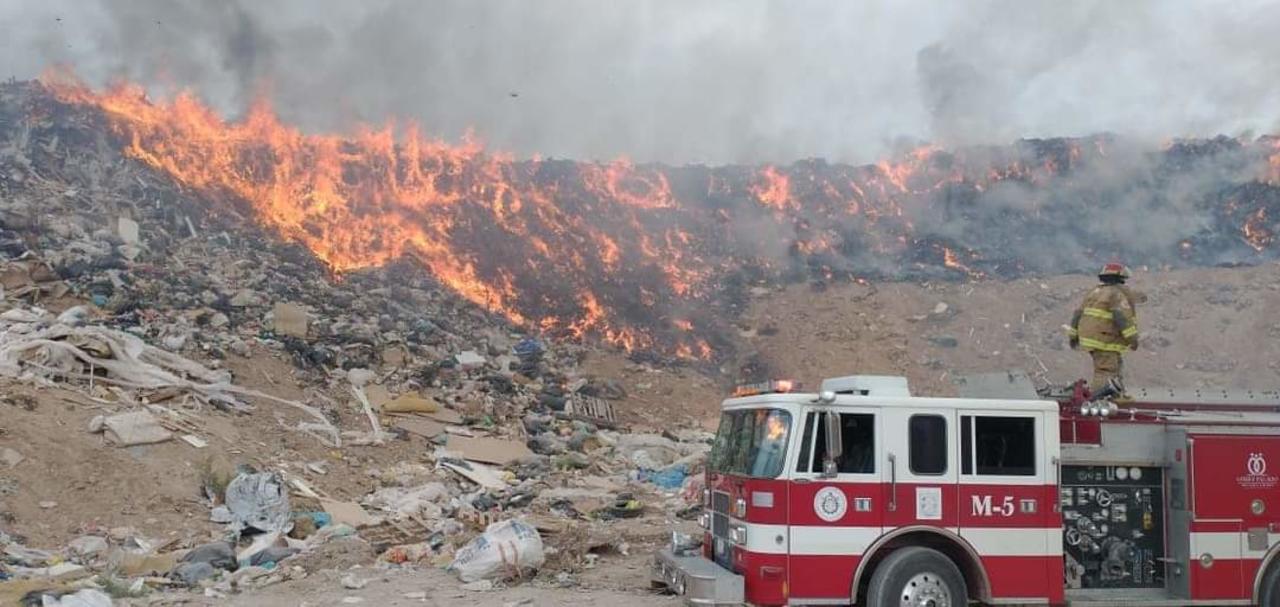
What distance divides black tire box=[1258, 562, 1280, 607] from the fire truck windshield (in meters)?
3.95

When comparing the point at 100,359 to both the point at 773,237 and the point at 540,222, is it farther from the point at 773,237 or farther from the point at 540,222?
the point at 773,237

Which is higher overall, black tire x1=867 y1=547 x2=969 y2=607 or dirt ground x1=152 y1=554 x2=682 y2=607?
black tire x1=867 y1=547 x2=969 y2=607

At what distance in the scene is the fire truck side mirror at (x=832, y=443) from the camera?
21.0ft

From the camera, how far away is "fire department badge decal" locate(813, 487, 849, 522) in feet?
21.2

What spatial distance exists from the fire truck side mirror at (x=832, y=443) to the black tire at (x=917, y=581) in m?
0.77

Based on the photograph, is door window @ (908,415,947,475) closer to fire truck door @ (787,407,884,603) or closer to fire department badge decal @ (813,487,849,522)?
fire truck door @ (787,407,884,603)

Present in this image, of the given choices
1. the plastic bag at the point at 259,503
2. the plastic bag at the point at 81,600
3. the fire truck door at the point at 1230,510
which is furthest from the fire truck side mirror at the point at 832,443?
the plastic bag at the point at 259,503

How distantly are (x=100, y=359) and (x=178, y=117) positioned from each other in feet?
60.1

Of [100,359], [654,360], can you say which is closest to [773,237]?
[654,360]

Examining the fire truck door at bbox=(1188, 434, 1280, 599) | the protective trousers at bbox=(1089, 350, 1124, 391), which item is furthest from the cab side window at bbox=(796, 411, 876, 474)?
the protective trousers at bbox=(1089, 350, 1124, 391)

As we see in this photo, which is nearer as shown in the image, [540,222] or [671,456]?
[671,456]

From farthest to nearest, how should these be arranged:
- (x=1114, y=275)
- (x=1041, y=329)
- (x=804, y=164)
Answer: (x=804, y=164) → (x=1041, y=329) → (x=1114, y=275)

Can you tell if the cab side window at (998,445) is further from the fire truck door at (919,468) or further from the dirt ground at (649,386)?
the dirt ground at (649,386)

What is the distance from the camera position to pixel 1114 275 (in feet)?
27.5
